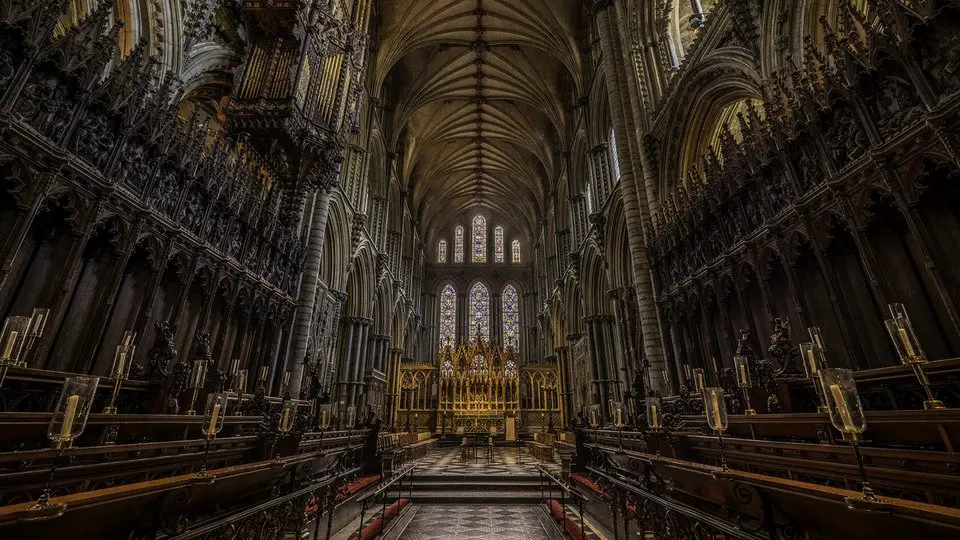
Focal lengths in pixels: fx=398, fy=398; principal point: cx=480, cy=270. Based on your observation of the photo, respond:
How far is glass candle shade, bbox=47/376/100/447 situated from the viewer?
6.51ft

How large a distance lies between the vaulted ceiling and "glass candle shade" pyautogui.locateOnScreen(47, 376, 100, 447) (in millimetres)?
18435

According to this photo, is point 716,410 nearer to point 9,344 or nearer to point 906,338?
point 906,338

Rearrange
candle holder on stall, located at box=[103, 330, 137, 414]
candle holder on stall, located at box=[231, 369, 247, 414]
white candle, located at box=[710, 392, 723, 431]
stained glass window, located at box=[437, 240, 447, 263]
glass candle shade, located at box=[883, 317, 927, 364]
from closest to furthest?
white candle, located at box=[710, 392, 723, 431], glass candle shade, located at box=[883, 317, 927, 364], candle holder on stall, located at box=[103, 330, 137, 414], candle holder on stall, located at box=[231, 369, 247, 414], stained glass window, located at box=[437, 240, 447, 263]

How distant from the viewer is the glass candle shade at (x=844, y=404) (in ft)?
6.40

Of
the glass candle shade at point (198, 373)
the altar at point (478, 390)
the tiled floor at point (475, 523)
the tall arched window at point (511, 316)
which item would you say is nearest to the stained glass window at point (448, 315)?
the tall arched window at point (511, 316)

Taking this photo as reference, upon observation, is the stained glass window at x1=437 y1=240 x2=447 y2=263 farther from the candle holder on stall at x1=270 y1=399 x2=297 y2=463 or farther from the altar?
the candle holder on stall at x1=270 y1=399 x2=297 y2=463

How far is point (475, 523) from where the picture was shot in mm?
6102

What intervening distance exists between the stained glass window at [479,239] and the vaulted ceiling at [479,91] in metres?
4.48

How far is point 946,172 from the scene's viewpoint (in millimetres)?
4254

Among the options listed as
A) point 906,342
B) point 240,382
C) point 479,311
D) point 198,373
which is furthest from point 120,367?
point 479,311

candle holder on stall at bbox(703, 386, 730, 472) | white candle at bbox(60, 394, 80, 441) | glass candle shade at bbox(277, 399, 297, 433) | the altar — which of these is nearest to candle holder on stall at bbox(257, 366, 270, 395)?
glass candle shade at bbox(277, 399, 297, 433)

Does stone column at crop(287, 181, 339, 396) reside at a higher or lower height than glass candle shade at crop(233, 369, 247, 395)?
higher

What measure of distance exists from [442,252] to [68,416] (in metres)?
34.6

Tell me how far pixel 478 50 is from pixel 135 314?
20782 millimetres
